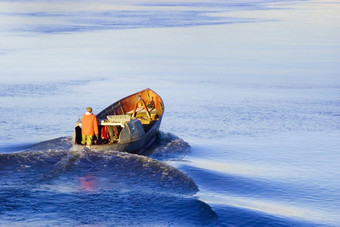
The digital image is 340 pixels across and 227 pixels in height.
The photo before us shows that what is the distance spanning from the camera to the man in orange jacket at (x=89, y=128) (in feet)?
110

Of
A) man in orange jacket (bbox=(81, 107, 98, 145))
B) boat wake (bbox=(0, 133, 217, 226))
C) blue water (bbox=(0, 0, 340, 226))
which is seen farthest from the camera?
man in orange jacket (bbox=(81, 107, 98, 145))

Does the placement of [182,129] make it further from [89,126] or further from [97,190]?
[97,190]

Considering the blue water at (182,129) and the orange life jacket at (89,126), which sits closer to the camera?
the blue water at (182,129)

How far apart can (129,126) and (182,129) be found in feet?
28.2

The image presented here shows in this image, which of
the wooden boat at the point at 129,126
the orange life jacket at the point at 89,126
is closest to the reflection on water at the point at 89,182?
the wooden boat at the point at 129,126

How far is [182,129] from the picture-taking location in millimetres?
42344

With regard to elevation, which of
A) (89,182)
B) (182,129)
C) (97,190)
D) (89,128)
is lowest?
(97,190)

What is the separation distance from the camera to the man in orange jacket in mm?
33500

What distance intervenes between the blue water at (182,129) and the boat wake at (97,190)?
50 millimetres

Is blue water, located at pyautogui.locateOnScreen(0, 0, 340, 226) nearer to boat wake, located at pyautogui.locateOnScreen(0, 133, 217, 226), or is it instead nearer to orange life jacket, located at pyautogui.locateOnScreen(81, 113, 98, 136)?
boat wake, located at pyautogui.locateOnScreen(0, 133, 217, 226)

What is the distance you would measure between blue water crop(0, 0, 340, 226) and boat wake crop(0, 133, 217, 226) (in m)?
0.05

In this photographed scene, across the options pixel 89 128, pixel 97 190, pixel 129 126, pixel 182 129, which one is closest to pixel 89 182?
pixel 97 190

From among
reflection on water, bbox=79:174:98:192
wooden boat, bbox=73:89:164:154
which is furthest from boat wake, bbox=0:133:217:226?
wooden boat, bbox=73:89:164:154

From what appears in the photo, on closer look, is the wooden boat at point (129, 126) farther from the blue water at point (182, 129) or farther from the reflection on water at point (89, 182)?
the reflection on water at point (89, 182)
